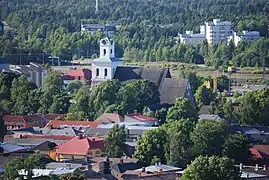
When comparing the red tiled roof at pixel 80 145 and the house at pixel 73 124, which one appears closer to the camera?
the red tiled roof at pixel 80 145

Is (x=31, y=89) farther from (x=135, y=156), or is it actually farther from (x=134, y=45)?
(x=134, y=45)

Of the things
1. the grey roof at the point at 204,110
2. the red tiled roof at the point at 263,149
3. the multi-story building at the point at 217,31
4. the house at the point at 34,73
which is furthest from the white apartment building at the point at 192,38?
the red tiled roof at the point at 263,149

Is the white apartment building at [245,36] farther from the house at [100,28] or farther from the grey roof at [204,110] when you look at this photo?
the grey roof at [204,110]

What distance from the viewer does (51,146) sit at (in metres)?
24.5

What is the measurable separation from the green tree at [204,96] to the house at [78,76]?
15.5ft

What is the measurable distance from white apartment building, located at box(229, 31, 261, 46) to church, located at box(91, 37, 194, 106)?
1894cm

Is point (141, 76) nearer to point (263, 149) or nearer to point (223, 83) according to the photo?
point (223, 83)

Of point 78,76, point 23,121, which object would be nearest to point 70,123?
point 23,121

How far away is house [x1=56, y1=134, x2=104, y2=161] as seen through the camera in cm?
2373

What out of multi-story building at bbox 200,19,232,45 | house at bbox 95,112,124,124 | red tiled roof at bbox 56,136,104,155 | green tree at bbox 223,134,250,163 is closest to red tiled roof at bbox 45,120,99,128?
house at bbox 95,112,124,124

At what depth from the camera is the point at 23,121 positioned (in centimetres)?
2869

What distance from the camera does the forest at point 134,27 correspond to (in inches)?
1854

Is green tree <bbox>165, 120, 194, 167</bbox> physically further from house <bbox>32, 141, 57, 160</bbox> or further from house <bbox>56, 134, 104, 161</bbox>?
house <bbox>32, 141, 57, 160</bbox>

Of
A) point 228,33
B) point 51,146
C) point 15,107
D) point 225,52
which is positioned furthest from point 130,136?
point 228,33
